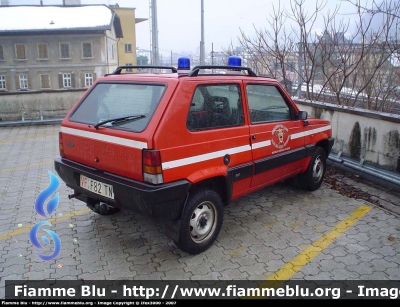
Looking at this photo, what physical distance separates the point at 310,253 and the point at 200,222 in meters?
1.20

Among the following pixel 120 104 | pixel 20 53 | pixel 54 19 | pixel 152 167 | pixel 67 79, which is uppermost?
pixel 54 19

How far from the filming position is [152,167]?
313 cm

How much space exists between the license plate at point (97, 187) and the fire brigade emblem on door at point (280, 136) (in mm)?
2065

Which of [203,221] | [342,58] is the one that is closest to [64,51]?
[342,58]

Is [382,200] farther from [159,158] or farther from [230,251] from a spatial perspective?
[159,158]

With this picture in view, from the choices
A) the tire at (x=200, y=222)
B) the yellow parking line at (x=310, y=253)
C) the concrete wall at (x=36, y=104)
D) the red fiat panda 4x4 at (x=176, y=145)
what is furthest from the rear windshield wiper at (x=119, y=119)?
the concrete wall at (x=36, y=104)

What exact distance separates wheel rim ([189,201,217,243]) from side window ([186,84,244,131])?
82 cm

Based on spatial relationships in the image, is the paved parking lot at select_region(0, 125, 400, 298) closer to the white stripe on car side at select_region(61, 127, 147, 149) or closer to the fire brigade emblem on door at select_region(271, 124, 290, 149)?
the fire brigade emblem on door at select_region(271, 124, 290, 149)

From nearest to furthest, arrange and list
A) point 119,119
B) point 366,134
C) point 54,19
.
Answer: point 119,119
point 366,134
point 54,19

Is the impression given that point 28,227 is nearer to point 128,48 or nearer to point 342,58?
point 342,58

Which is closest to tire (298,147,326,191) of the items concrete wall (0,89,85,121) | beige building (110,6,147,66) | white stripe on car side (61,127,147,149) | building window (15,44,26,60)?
white stripe on car side (61,127,147,149)

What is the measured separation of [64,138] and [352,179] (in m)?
4.63

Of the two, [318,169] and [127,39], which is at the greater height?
[127,39]

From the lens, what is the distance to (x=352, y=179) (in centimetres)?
605
